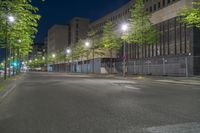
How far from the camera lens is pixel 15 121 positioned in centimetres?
766

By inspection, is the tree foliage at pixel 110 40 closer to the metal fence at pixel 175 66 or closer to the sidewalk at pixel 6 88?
the metal fence at pixel 175 66

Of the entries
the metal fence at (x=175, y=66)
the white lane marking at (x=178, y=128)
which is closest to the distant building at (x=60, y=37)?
the metal fence at (x=175, y=66)

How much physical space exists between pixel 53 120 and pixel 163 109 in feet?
12.9

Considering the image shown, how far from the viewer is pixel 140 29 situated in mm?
42656

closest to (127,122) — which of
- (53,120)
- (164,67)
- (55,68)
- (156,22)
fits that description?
(53,120)

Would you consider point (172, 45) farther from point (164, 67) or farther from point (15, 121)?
point (15, 121)

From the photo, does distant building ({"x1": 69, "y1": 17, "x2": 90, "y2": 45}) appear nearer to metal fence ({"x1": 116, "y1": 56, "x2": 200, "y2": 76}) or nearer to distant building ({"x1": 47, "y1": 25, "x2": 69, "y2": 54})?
distant building ({"x1": 47, "y1": 25, "x2": 69, "y2": 54})

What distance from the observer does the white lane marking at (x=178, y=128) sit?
622 cm

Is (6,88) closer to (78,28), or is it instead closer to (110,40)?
(110,40)

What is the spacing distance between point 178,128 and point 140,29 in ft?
122

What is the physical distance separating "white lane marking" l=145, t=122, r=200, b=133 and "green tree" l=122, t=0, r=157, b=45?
1427 inches

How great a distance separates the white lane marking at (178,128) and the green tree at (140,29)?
1427 inches

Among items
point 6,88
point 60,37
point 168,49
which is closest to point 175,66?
point 168,49

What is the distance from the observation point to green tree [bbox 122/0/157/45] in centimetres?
4262
